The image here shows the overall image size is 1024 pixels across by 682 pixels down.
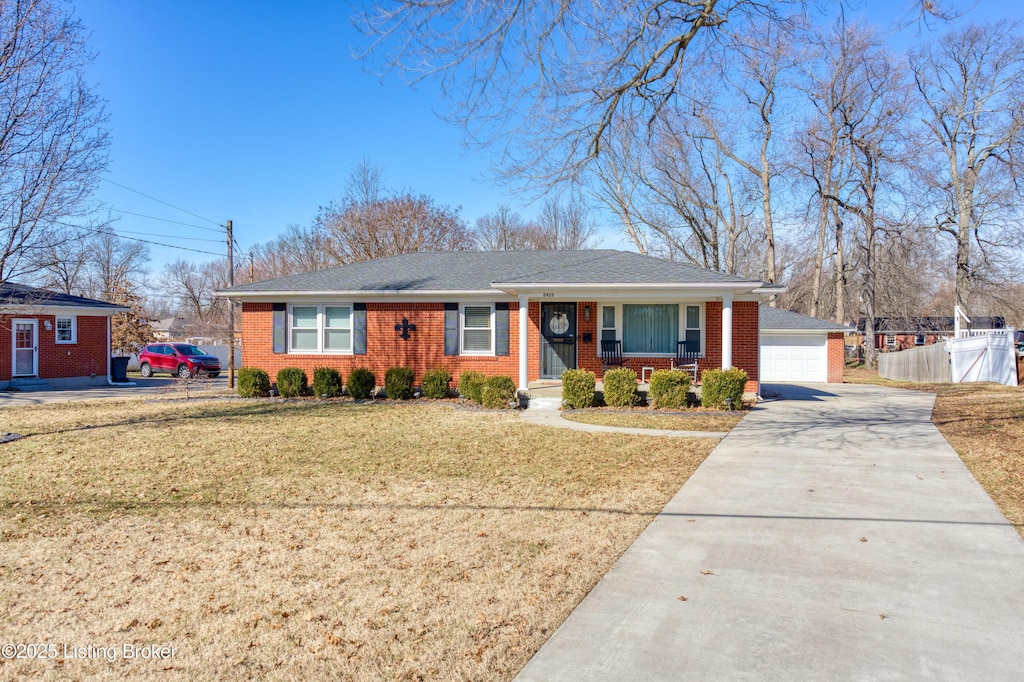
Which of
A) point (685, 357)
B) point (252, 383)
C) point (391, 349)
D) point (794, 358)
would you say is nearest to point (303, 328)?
point (252, 383)

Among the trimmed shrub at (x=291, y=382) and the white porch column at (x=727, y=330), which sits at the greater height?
the white porch column at (x=727, y=330)

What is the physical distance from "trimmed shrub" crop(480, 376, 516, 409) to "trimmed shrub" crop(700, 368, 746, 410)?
12.7 feet

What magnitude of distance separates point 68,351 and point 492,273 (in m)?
14.3

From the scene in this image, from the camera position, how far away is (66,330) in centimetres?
2114

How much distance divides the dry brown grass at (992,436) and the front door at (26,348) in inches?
923

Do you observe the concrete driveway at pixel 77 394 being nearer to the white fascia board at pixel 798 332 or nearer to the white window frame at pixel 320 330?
the white window frame at pixel 320 330

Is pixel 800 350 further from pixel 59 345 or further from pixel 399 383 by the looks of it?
pixel 59 345

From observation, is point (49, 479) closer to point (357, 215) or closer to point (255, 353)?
point (255, 353)

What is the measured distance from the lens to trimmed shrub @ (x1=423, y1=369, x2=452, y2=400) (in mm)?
15414

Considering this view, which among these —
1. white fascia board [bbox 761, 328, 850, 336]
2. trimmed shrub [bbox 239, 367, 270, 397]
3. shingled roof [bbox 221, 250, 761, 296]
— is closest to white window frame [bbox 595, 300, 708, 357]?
shingled roof [bbox 221, 250, 761, 296]

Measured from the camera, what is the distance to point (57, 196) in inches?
392

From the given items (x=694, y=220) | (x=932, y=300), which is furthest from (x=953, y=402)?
(x=932, y=300)

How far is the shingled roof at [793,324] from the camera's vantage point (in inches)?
939

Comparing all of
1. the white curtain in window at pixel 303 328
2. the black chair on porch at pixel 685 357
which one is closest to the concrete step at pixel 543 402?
the black chair on porch at pixel 685 357
